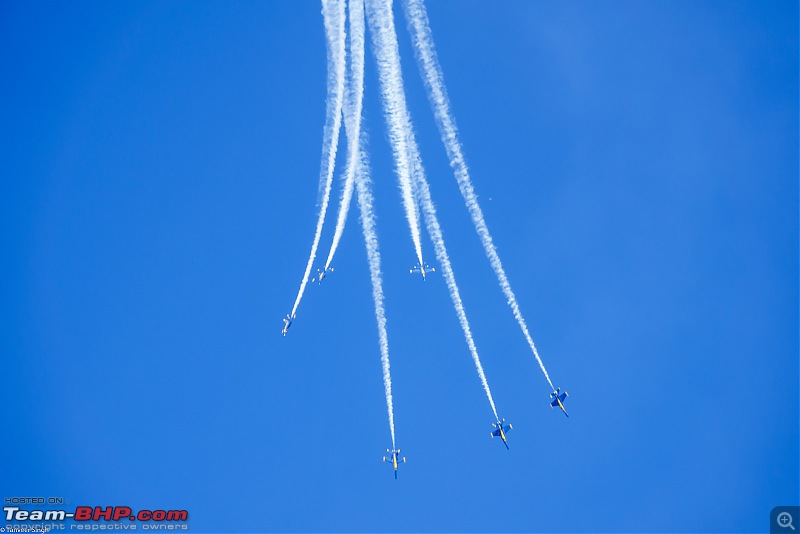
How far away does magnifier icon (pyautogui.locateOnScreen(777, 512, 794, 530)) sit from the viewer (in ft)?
66.8

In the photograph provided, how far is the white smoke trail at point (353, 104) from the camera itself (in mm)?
15367

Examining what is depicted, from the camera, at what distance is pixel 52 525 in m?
19.8

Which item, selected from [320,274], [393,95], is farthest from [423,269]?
[393,95]

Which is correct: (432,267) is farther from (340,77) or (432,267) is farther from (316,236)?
(340,77)

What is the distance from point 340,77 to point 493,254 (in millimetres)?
8038

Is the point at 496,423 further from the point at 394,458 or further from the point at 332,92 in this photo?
the point at 332,92

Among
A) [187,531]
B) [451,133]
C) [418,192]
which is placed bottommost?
[187,531]

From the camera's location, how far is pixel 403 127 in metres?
16.4

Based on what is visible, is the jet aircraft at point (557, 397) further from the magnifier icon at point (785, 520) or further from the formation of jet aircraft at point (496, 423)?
the magnifier icon at point (785, 520)

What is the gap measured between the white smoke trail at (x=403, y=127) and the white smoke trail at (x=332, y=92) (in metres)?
1.14

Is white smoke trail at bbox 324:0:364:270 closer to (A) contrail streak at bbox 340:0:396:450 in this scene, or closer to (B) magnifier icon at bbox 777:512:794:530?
(A) contrail streak at bbox 340:0:396:450

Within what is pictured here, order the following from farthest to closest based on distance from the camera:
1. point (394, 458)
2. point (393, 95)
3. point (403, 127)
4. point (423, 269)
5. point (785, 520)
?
point (785, 520)
point (394, 458)
point (423, 269)
point (403, 127)
point (393, 95)

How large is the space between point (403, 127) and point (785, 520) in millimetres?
21844

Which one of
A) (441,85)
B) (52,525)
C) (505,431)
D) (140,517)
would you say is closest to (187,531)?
(140,517)
